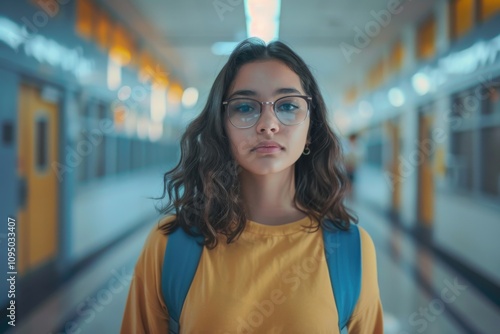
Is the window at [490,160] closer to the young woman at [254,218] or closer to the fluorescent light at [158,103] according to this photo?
the young woman at [254,218]

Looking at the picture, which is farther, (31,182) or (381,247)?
(381,247)

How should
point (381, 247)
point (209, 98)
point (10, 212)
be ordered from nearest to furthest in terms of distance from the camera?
point (209, 98)
point (10, 212)
point (381, 247)

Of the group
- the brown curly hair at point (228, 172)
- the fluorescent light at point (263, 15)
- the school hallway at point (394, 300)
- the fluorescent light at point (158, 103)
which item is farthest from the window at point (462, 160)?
the fluorescent light at point (158, 103)

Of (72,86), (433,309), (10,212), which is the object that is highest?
(72,86)

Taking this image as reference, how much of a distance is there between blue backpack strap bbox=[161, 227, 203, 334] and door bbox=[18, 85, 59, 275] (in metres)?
3.54

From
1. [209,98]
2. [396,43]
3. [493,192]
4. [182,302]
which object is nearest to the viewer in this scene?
[182,302]

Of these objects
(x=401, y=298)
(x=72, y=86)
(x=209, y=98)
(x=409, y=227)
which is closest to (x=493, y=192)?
(x=401, y=298)

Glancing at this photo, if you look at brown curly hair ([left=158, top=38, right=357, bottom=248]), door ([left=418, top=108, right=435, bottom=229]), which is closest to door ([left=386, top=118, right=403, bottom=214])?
door ([left=418, top=108, right=435, bottom=229])

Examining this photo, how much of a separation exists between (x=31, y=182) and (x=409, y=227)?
20.9ft

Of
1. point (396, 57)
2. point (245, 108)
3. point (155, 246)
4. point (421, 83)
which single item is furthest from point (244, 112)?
point (396, 57)

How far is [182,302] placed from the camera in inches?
42.0

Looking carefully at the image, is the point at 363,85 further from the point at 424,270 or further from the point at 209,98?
the point at 209,98

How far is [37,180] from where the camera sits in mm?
4613

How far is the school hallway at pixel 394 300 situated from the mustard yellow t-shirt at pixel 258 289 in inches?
73.2
